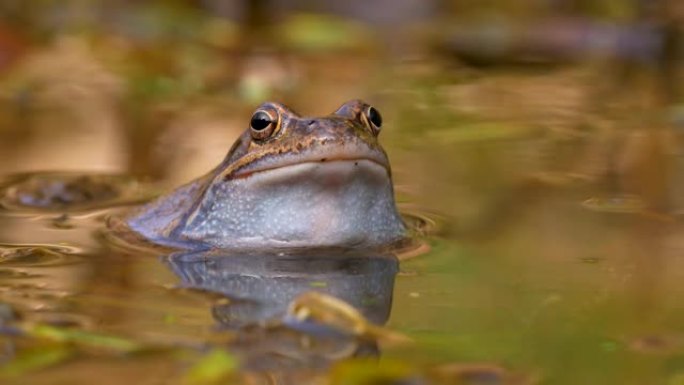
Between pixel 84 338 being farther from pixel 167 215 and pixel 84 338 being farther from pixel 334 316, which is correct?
pixel 167 215

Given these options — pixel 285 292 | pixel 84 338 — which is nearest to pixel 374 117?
pixel 285 292

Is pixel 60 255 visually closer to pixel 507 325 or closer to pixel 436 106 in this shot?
pixel 507 325

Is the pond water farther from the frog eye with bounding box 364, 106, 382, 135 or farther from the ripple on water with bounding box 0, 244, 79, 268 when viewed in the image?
the frog eye with bounding box 364, 106, 382, 135

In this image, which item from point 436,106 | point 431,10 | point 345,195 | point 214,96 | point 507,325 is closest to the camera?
point 507,325

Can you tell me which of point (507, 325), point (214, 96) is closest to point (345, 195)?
point (507, 325)

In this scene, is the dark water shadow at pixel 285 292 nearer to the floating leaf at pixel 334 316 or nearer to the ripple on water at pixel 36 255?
the floating leaf at pixel 334 316

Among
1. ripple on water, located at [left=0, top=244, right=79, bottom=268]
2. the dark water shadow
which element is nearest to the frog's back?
the dark water shadow
